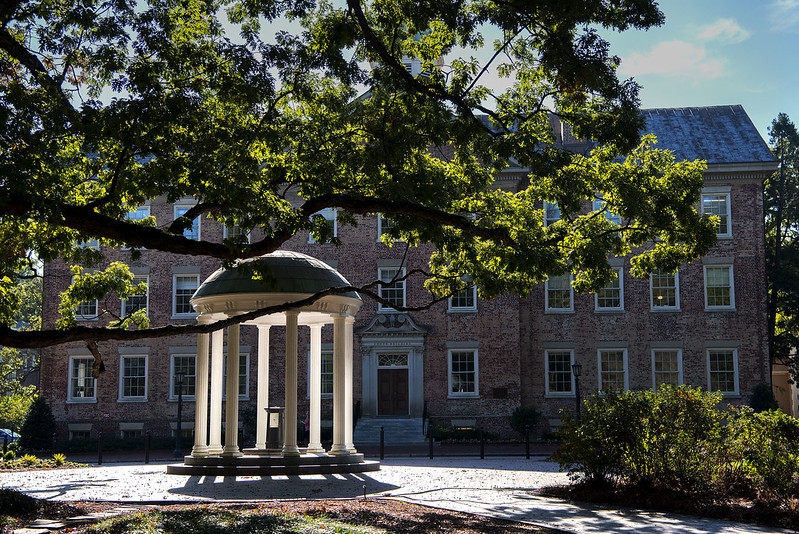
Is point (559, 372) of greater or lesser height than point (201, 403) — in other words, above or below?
above

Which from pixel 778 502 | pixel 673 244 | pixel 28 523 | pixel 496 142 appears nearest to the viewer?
pixel 28 523

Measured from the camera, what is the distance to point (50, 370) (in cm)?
3759

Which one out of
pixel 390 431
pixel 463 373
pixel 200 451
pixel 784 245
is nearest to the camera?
pixel 200 451

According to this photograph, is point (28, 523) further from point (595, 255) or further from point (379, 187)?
point (595, 255)

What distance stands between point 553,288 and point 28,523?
29290mm

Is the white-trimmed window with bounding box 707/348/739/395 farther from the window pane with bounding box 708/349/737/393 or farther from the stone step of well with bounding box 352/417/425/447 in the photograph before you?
the stone step of well with bounding box 352/417/425/447

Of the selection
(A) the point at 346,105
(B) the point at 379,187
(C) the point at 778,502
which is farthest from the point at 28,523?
(C) the point at 778,502

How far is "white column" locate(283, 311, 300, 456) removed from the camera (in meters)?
18.6

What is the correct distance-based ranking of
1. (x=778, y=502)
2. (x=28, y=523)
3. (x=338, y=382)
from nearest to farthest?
(x=28, y=523) < (x=778, y=502) < (x=338, y=382)

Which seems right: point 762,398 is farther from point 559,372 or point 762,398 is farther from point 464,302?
point 464,302

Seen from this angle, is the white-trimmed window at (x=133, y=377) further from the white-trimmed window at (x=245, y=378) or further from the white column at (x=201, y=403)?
the white column at (x=201, y=403)

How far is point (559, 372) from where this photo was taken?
36.6 metres

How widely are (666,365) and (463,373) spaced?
8.98m

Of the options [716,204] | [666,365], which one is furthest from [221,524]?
[716,204]
